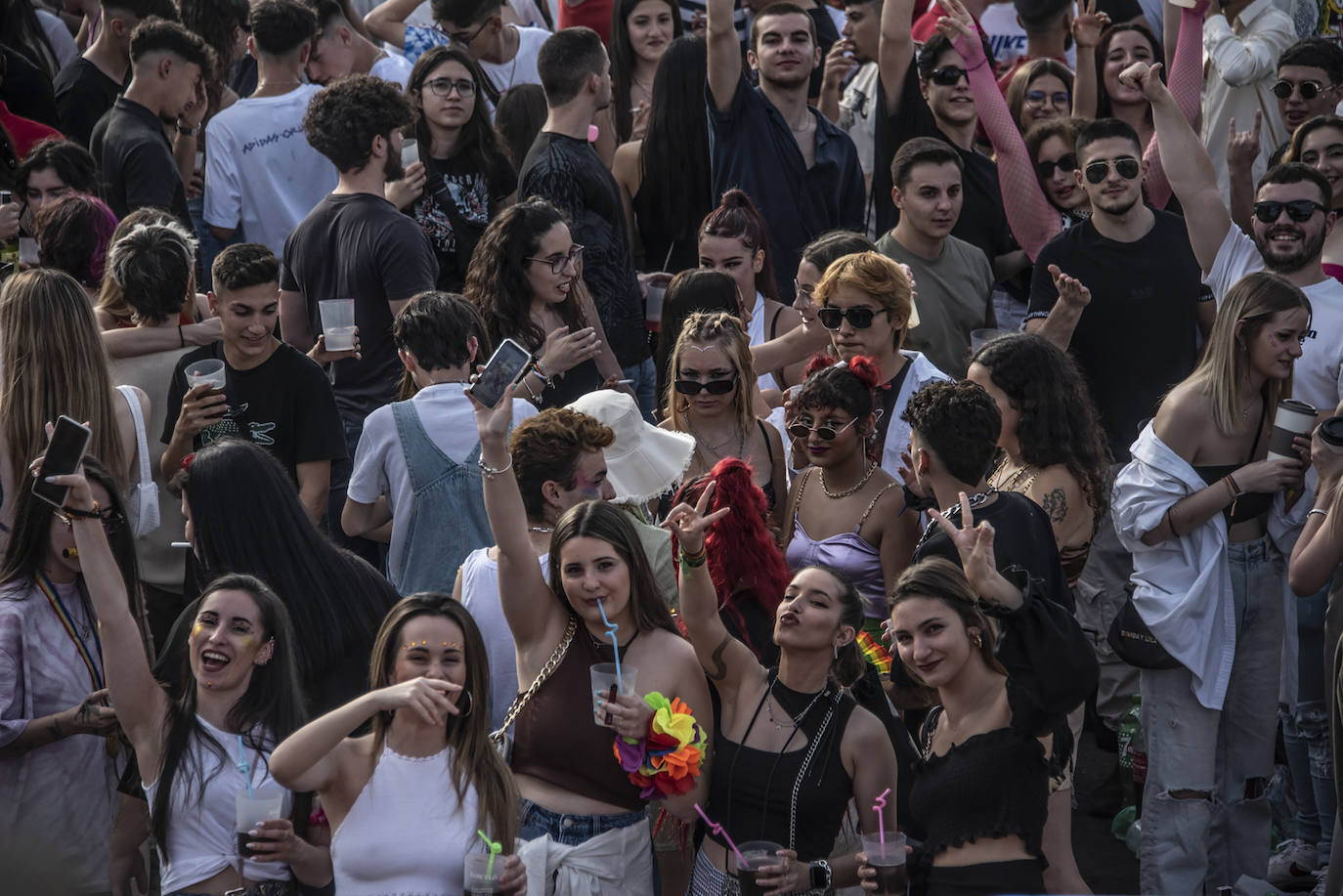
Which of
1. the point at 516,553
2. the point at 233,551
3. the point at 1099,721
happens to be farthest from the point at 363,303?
the point at 1099,721

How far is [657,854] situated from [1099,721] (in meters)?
2.87

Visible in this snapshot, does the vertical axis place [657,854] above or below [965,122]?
below

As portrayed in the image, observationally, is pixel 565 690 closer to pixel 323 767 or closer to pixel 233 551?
pixel 323 767

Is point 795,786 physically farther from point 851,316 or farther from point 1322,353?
point 1322,353

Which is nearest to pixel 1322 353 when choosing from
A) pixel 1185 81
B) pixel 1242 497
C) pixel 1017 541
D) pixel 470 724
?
pixel 1242 497

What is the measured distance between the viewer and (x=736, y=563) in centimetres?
493

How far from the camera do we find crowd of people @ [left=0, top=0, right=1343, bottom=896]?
14.2ft

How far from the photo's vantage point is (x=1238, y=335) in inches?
221

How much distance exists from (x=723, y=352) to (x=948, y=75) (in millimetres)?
2937

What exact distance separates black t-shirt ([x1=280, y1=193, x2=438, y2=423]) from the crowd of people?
0.07 ft

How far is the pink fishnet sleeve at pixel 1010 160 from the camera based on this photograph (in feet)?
24.9

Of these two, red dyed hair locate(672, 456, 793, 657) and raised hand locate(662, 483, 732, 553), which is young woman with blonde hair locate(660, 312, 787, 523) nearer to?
red dyed hair locate(672, 456, 793, 657)

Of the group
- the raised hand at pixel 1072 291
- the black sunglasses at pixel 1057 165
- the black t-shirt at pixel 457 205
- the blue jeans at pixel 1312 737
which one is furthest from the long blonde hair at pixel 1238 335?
the black t-shirt at pixel 457 205

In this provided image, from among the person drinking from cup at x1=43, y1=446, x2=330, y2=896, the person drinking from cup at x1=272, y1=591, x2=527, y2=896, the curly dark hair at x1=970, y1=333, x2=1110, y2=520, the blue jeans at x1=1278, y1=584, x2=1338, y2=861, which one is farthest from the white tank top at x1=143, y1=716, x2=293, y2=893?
the blue jeans at x1=1278, y1=584, x2=1338, y2=861
